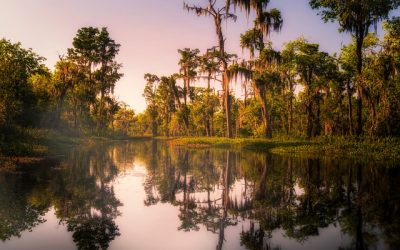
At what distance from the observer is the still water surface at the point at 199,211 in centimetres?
657

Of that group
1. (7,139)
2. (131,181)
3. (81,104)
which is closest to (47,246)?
(131,181)

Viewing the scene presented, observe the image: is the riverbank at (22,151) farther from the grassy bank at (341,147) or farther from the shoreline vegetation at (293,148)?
the grassy bank at (341,147)

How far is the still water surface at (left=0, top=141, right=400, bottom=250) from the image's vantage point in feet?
21.6

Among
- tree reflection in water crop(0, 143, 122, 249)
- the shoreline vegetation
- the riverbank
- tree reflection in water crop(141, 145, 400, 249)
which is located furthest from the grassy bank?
the riverbank

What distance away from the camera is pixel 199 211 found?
8.92 meters

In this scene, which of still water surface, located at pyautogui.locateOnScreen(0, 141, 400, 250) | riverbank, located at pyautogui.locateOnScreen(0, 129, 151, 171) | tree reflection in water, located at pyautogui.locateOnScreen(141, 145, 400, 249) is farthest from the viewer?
riverbank, located at pyautogui.locateOnScreen(0, 129, 151, 171)

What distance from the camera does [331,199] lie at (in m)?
10.2

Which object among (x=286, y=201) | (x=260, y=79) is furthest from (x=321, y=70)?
(x=286, y=201)

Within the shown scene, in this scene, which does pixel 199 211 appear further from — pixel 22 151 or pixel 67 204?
pixel 22 151

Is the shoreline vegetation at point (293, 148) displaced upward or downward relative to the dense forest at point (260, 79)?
downward

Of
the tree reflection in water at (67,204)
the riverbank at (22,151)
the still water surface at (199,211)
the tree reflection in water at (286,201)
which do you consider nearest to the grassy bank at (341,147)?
the tree reflection in water at (286,201)

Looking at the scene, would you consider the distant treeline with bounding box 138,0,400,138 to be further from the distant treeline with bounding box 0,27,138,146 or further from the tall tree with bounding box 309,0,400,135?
the distant treeline with bounding box 0,27,138,146

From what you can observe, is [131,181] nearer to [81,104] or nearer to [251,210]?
[251,210]

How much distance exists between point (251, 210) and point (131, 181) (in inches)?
261
